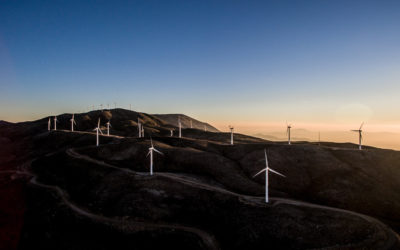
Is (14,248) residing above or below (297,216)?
below

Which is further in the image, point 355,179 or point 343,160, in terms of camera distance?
point 343,160

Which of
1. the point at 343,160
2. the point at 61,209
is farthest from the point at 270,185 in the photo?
the point at 61,209

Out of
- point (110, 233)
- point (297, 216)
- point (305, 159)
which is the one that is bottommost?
point (110, 233)

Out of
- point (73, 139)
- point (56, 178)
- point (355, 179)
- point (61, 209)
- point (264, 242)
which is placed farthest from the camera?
point (73, 139)

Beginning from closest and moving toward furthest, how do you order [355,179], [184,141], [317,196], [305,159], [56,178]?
[317,196]
[355,179]
[56,178]
[305,159]
[184,141]

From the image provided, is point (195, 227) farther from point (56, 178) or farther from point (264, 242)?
point (56, 178)

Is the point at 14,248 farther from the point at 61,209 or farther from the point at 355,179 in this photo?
the point at 355,179

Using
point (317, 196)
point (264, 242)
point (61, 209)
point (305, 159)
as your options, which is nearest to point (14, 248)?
point (61, 209)
